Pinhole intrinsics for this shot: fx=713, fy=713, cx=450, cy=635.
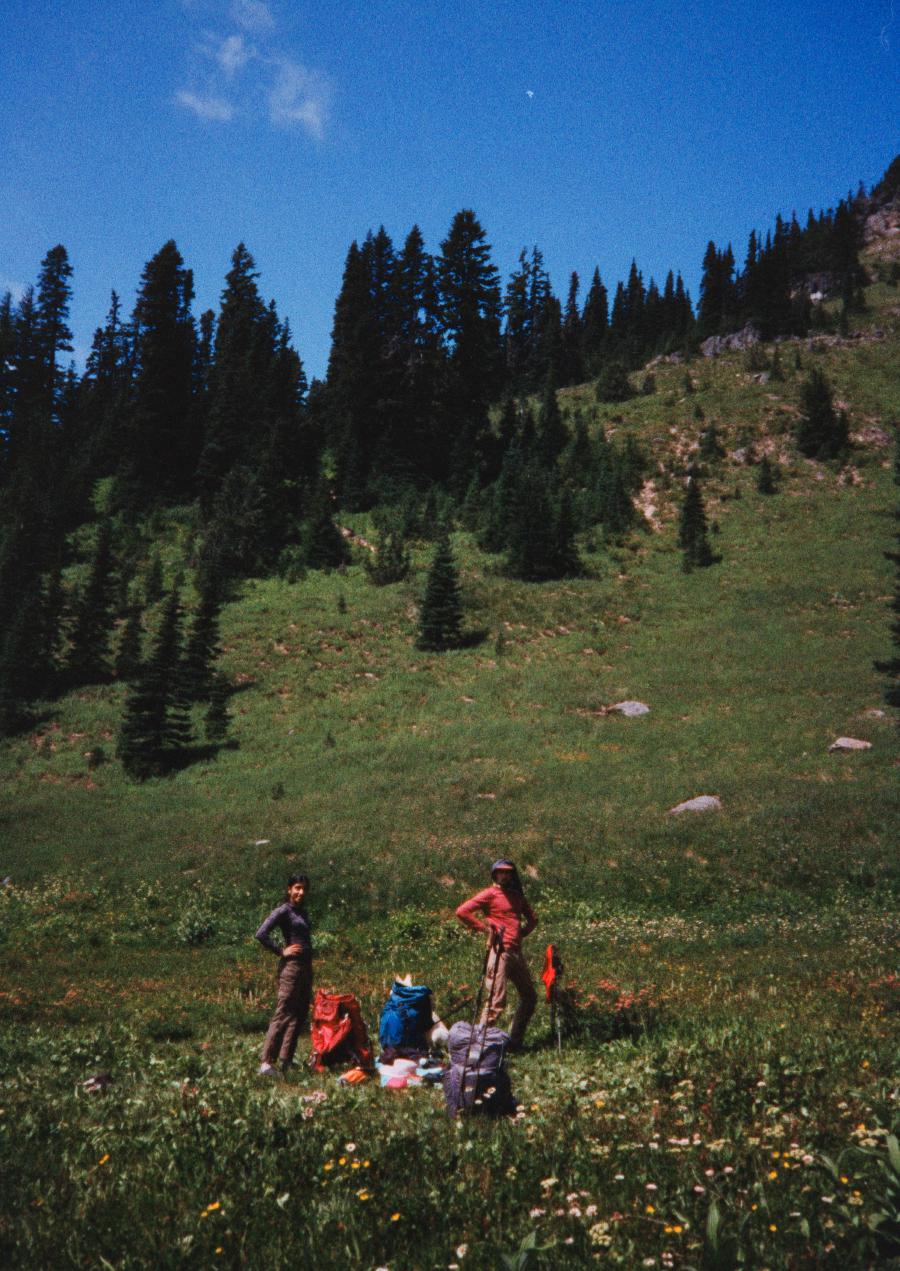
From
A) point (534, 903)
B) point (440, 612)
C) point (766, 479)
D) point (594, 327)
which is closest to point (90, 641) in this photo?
point (440, 612)

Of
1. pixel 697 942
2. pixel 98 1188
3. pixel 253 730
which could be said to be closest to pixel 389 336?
pixel 253 730

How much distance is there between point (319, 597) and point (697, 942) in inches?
1503

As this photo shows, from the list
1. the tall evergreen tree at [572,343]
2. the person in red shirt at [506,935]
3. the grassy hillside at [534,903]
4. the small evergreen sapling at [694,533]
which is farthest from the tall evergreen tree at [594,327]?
the person in red shirt at [506,935]

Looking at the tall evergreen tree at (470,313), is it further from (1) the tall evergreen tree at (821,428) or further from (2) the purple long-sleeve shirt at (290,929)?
(2) the purple long-sleeve shirt at (290,929)

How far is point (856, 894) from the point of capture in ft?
54.3

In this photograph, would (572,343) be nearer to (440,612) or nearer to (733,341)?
(733,341)

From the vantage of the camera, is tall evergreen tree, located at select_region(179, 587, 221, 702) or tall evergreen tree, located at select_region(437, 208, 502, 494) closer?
tall evergreen tree, located at select_region(179, 587, 221, 702)

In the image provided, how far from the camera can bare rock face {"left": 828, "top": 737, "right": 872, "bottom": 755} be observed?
83.8ft

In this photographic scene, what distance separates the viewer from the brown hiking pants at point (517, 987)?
7.93 m

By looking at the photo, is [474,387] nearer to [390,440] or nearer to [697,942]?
[390,440]

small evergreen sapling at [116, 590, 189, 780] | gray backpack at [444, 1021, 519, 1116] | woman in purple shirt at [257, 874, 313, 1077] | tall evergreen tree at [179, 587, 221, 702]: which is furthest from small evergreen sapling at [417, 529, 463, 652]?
gray backpack at [444, 1021, 519, 1116]

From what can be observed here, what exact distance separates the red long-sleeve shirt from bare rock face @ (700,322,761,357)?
97.0 m

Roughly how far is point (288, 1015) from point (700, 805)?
54.9ft

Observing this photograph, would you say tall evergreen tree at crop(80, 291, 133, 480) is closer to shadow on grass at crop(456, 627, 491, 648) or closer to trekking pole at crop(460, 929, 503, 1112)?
shadow on grass at crop(456, 627, 491, 648)
